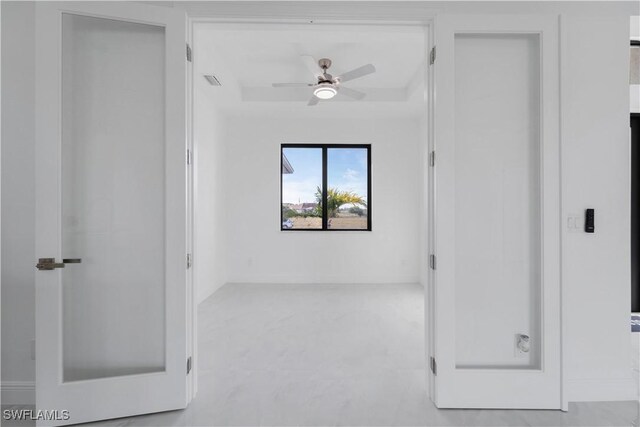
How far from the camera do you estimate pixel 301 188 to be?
17.3ft

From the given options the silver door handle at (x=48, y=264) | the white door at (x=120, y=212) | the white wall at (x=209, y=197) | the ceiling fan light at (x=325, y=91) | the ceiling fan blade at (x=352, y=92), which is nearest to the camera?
the silver door handle at (x=48, y=264)

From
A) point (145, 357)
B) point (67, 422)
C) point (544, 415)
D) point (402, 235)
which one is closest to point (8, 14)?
point (145, 357)

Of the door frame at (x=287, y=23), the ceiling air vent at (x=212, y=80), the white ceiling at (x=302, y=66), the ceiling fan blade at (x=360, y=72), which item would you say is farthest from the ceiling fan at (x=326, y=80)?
the door frame at (x=287, y=23)

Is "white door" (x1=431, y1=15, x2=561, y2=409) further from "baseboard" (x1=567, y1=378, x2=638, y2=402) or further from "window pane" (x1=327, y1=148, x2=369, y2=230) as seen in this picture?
"window pane" (x1=327, y1=148, x2=369, y2=230)

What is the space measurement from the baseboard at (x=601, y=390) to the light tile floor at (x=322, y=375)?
0.04 metres

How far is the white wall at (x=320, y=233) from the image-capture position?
16.7 ft

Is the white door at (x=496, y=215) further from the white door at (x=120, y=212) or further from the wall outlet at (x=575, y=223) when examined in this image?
the white door at (x=120, y=212)

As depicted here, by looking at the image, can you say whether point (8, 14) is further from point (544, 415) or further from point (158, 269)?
point (544, 415)

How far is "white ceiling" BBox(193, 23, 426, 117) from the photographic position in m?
3.04

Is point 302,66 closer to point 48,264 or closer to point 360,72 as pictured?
point 360,72

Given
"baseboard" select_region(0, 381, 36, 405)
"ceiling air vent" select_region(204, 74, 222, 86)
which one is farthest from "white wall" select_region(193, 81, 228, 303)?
"baseboard" select_region(0, 381, 36, 405)

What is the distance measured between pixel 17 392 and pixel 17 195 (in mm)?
1176

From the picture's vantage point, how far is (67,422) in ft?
5.37

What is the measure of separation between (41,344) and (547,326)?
2.76m
